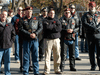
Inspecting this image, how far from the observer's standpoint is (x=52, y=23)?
20.7 ft

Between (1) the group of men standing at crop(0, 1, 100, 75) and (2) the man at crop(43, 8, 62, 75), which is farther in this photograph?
(2) the man at crop(43, 8, 62, 75)

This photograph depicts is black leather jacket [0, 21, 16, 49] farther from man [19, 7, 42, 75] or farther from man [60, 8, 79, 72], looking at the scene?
man [60, 8, 79, 72]

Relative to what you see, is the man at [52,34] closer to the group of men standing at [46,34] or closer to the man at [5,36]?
the group of men standing at [46,34]

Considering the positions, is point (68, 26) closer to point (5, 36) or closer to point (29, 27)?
point (29, 27)

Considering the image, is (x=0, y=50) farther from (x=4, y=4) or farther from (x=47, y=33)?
(x=4, y=4)

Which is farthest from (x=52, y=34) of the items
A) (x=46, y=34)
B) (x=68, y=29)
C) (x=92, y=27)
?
(x=92, y=27)

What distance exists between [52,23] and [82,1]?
23224mm

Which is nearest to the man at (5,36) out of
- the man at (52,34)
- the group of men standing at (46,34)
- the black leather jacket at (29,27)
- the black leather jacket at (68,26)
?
the group of men standing at (46,34)

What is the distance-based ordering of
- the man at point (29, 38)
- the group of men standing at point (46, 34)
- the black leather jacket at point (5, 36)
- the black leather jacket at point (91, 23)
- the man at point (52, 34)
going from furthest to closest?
the black leather jacket at point (91, 23) → the man at point (52, 34) → the man at point (29, 38) → the group of men standing at point (46, 34) → the black leather jacket at point (5, 36)

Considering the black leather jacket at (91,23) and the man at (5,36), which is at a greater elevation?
the black leather jacket at (91,23)

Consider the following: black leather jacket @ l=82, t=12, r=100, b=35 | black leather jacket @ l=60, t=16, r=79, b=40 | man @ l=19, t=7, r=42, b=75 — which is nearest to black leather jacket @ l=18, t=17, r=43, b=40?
man @ l=19, t=7, r=42, b=75

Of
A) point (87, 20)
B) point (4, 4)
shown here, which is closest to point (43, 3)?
Answer: point (4, 4)

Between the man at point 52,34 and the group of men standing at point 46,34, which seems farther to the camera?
the man at point 52,34

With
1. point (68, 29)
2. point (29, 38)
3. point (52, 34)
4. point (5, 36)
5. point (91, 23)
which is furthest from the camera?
point (91, 23)
